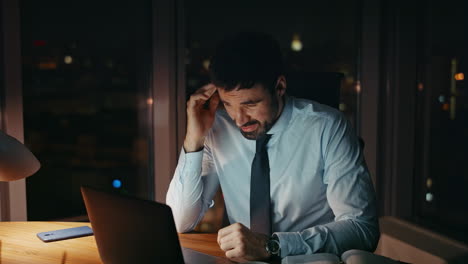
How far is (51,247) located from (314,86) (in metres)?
1.04

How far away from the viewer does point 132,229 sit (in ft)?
3.45

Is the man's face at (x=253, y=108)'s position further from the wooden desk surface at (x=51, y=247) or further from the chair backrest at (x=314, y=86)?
the wooden desk surface at (x=51, y=247)

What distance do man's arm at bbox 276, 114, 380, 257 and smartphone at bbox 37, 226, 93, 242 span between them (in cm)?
67

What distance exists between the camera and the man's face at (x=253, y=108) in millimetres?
1623

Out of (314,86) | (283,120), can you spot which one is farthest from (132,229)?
(314,86)

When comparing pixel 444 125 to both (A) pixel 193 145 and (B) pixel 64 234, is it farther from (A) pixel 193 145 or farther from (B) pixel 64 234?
(B) pixel 64 234

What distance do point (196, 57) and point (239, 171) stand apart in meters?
0.66

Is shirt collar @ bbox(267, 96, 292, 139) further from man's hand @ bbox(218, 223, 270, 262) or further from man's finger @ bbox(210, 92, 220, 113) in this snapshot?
man's hand @ bbox(218, 223, 270, 262)

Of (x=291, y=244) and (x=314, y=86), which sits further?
(x=314, y=86)

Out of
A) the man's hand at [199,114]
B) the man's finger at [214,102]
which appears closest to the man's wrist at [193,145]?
the man's hand at [199,114]

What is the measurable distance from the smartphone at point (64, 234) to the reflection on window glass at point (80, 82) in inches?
26.9

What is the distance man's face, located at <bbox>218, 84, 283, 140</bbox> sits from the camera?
162 centimetres

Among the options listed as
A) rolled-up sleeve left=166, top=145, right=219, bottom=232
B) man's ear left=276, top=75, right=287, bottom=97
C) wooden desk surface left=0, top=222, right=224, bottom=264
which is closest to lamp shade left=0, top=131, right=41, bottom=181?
wooden desk surface left=0, top=222, right=224, bottom=264

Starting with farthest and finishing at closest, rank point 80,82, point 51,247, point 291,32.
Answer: point 80,82
point 291,32
point 51,247
